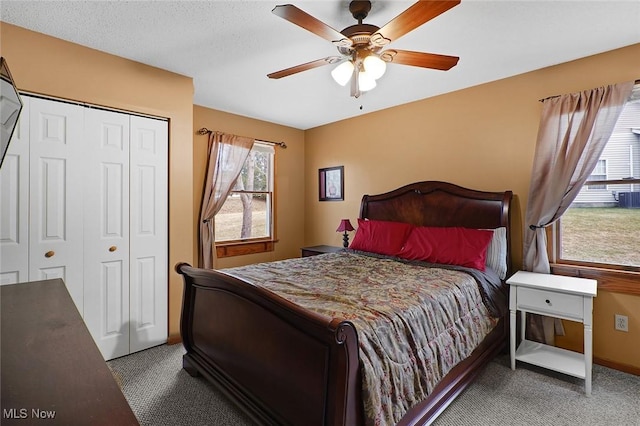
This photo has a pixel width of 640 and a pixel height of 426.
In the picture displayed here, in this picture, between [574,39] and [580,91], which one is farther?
[580,91]

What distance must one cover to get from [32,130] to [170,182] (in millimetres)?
1031

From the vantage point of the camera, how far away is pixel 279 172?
4820mm

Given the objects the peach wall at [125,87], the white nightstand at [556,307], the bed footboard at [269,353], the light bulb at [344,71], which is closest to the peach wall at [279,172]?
the peach wall at [125,87]

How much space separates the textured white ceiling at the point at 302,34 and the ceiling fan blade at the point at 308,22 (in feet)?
0.90

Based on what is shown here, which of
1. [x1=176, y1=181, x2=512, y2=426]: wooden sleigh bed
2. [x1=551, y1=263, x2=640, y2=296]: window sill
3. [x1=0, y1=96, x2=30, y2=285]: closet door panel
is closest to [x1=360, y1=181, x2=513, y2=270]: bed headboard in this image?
[x1=176, y1=181, x2=512, y2=426]: wooden sleigh bed

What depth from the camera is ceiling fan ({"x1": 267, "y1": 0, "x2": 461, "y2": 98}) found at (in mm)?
1596

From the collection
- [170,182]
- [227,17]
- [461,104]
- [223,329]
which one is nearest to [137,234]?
[170,182]

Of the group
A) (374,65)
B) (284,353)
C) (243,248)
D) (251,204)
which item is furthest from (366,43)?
(243,248)

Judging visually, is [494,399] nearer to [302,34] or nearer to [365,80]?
[365,80]

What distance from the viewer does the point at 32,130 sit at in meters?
2.29

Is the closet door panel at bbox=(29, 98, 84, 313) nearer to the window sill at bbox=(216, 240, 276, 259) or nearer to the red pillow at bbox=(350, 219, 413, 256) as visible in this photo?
the window sill at bbox=(216, 240, 276, 259)

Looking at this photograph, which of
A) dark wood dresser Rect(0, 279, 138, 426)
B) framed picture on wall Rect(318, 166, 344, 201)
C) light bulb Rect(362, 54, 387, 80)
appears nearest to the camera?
dark wood dresser Rect(0, 279, 138, 426)

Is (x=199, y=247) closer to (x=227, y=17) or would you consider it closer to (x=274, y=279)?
(x=274, y=279)

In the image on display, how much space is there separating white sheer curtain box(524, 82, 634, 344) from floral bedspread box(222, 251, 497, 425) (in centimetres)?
80
